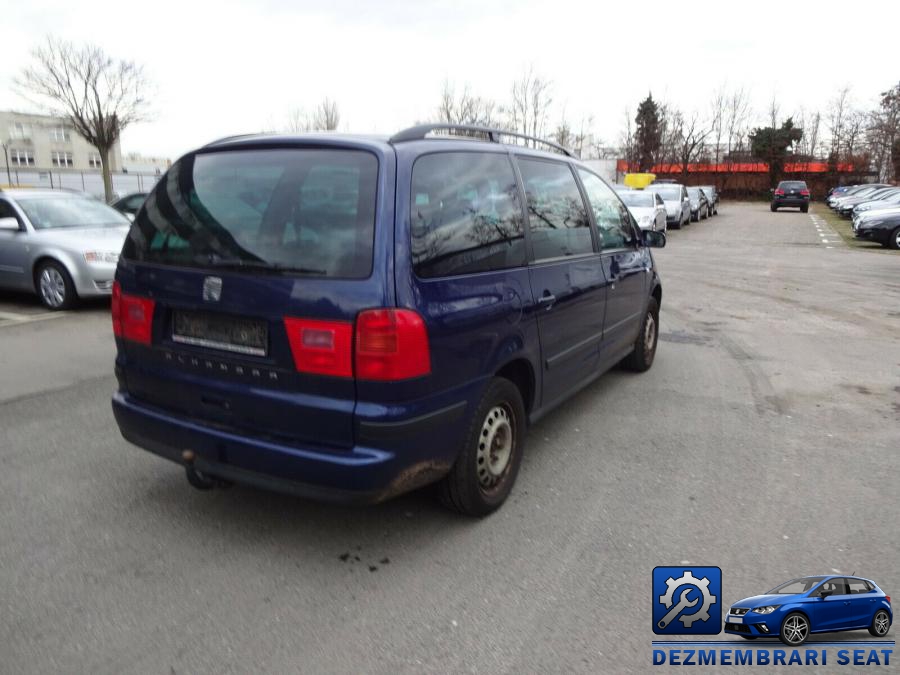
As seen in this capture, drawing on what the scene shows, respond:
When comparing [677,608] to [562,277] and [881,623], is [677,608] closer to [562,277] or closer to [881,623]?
[881,623]

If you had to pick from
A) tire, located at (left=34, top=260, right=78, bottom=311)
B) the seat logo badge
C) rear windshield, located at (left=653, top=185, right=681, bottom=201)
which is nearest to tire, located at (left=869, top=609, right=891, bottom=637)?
the seat logo badge

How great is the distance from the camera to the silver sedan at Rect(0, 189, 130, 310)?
28.4 feet

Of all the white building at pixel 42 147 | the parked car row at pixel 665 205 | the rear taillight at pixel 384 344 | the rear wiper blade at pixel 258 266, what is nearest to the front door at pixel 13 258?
the rear wiper blade at pixel 258 266

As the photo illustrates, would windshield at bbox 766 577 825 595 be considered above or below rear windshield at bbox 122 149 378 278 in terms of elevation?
below

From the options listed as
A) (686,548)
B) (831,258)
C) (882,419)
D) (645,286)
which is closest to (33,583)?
(686,548)

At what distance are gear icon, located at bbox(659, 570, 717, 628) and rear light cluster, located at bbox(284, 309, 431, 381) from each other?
1396 millimetres

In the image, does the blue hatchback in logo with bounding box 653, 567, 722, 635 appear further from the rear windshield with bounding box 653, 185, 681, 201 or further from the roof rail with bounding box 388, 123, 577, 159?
the rear windshield with bounding box 653, 185, 681, 201

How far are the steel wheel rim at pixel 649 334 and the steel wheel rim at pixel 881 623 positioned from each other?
3608mm

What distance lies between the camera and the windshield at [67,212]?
930 cm

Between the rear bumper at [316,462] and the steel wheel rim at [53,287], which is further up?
the rear bumper at [316,462]

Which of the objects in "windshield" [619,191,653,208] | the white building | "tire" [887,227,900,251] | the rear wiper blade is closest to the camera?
the rear wiper blade

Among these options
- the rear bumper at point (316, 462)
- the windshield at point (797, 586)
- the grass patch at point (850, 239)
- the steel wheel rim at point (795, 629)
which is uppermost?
the rear bumper at point (316, 462)

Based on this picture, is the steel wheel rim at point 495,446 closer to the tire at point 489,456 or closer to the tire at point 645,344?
the tire at point 489,456

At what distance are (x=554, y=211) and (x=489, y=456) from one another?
1.61 meters
